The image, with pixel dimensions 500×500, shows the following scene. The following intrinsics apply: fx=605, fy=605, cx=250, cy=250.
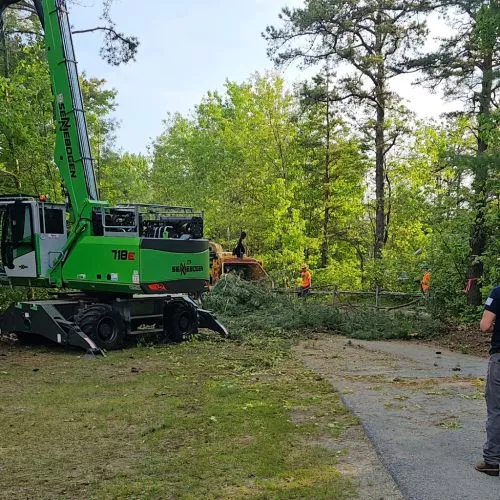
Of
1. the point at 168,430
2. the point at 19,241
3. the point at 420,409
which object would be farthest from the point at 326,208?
the point at 168,430

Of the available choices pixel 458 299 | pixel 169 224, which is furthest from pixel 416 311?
pixel 169 224

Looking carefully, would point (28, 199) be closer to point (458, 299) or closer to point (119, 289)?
point (119, 289)

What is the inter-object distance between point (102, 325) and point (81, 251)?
1587mm

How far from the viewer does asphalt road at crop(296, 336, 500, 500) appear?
4.88 metres

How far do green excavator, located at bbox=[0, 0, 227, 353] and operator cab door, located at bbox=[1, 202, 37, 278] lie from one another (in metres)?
0.02

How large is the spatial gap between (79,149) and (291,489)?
392 inches

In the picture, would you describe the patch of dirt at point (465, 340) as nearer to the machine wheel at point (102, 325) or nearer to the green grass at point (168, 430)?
the green grass at point (168, 430)

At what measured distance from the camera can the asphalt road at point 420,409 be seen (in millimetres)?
4879

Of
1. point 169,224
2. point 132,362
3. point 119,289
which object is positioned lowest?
point 132,362

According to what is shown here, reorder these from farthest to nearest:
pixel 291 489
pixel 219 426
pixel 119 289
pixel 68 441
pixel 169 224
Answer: pixel 169 224
pixel 119 289
pixel 219 426
pixel 68 441
pixel 291 489

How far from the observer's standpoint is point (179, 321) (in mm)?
Result: 13875

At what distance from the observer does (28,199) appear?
41.1 ft

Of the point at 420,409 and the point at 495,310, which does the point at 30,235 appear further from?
the point at 495,310

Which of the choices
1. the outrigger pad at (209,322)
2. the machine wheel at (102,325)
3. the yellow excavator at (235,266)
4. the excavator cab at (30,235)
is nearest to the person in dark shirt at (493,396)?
the machine wheel at (102,325)
